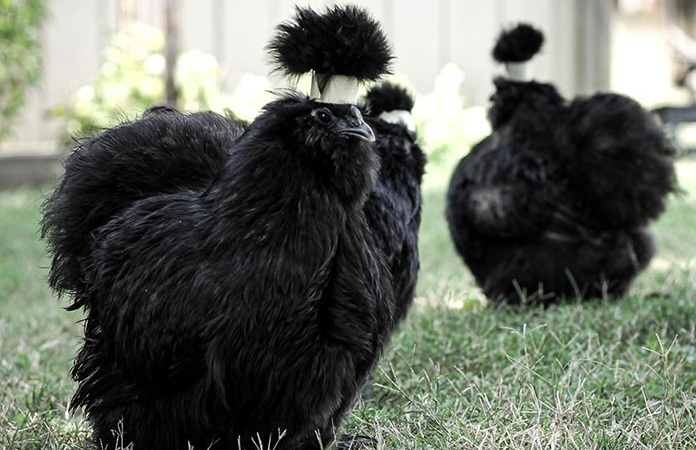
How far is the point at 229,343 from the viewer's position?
270cm

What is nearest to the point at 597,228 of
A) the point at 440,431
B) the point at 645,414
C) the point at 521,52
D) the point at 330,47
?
the point at 521,52

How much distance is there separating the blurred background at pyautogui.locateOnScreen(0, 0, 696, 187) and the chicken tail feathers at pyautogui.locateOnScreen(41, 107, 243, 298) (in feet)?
20.3

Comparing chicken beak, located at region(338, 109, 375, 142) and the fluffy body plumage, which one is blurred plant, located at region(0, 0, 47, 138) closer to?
the fluffy body plumage

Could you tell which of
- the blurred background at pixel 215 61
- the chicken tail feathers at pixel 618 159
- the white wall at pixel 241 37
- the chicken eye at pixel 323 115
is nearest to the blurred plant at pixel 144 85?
the blurred background at pixel 215 61

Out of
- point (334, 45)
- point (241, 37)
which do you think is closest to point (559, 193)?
point (334, 45)

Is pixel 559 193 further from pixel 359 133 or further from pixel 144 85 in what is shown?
pixel 144 85

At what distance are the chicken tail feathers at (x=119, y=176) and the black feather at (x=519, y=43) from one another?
7.99 feet

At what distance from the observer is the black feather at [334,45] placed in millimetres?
2832

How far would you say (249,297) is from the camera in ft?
8.82

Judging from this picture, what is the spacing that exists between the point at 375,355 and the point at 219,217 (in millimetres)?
627

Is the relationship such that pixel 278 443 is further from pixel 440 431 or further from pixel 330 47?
pixel 330 47

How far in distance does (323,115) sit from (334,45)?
0.68 ft

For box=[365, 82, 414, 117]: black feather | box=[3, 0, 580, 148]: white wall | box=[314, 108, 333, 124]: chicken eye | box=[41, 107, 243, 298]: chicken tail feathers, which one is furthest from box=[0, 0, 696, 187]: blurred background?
box=[314, 108, 333, 124]: chicken eye

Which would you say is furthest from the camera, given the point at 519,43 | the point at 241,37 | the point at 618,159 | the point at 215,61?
the point at 241,37
